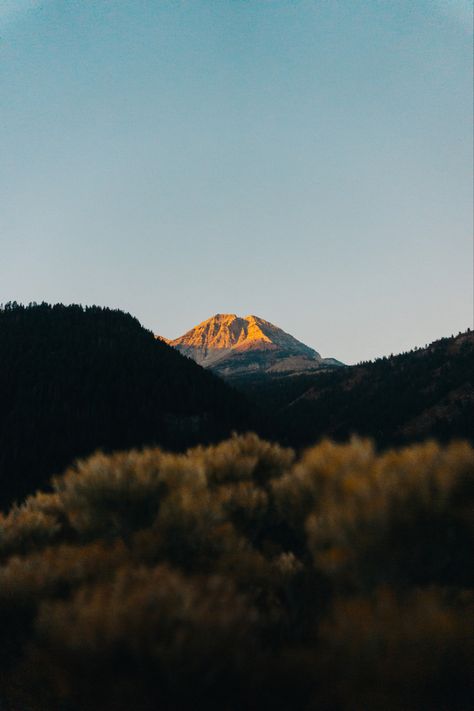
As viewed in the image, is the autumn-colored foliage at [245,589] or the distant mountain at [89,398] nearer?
the autumn-colored foliage at [245,589]

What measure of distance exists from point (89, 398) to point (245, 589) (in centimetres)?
11795

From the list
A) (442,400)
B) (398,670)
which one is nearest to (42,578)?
(398,670)

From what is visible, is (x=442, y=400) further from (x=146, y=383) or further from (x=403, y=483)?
(x=403, y=483)

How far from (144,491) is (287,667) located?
14.2m

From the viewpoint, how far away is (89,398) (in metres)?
132

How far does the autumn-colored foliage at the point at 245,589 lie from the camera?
44.8ft

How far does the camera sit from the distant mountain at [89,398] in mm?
108875

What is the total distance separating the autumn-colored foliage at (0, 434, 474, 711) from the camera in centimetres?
1365

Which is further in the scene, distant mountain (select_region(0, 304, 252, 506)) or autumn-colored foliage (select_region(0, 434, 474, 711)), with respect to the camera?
distant mountain (select_region(0, 304, 252, 506))

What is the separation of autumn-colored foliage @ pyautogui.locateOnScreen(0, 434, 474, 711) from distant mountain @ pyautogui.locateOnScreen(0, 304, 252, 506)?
7022 cm

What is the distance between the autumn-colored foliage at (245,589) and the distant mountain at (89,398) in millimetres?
70224

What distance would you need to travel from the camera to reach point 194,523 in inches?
971

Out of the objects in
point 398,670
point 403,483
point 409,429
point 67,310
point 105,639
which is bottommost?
point 409,429

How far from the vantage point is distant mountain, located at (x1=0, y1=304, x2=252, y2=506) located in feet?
357
